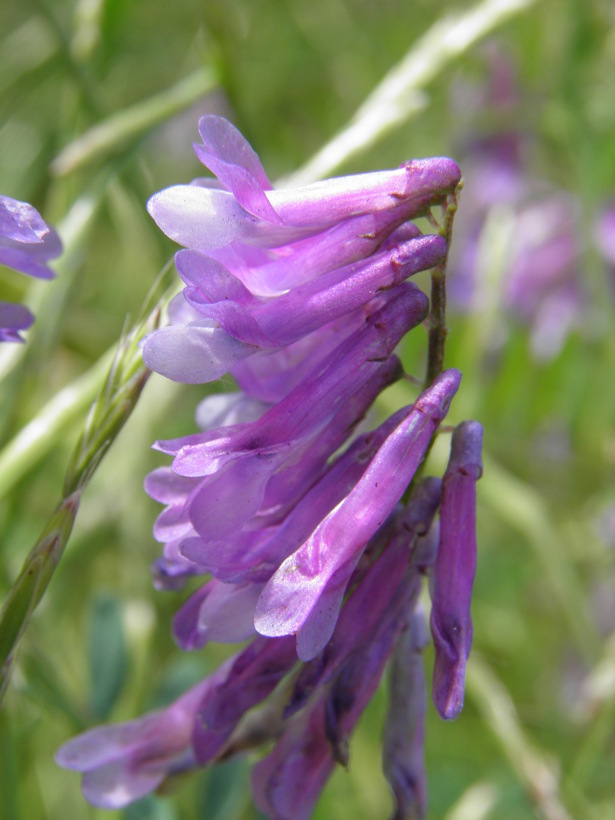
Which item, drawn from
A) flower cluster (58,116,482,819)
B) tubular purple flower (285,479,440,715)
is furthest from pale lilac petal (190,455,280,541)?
tubular purple flower (285,479,440,715)

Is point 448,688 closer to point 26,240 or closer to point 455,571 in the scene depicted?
point 455,571

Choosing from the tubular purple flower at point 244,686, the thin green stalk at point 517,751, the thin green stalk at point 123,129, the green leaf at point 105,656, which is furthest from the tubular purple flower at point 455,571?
the thin green stalk at point 123,129

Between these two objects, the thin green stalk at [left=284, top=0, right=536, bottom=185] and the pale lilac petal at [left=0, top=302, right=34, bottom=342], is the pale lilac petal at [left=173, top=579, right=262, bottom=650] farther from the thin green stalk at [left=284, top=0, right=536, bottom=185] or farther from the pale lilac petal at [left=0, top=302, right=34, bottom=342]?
the thin green stalk at [left=284, top=0, right=536, bottom=185]

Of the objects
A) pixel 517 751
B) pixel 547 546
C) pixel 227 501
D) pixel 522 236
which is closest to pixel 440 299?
pixel 227 501

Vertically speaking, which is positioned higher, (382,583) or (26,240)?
(26,240)

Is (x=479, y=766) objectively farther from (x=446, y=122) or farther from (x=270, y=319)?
(x=446, y=122)

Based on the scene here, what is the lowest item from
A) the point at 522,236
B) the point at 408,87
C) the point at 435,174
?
the point at 522,236
